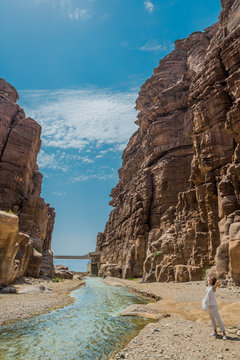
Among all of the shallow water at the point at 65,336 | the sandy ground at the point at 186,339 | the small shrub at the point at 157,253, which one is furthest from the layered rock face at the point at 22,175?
the sandy ground at the point at 186,339

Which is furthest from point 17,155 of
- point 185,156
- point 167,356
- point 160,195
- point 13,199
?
point 167,356

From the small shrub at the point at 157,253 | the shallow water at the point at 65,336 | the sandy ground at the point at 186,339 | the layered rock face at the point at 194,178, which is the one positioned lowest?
the shallow water at the point at 65,336

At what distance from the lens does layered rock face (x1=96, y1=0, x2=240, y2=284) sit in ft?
83.2

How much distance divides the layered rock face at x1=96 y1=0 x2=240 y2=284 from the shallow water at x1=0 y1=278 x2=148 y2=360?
12409mm

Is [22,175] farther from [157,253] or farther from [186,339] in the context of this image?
[186,339]

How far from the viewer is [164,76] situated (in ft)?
237

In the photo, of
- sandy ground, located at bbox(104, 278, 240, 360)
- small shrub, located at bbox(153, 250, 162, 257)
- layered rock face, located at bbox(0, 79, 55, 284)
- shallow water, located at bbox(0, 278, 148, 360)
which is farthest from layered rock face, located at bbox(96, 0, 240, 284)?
layered rock face, located at bbox(0, 79, 55, 284)

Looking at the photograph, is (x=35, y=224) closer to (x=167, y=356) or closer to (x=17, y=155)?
(x=17, y=155)

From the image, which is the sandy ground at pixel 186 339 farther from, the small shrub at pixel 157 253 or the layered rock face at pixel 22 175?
the layered rock face at pixel 22 175

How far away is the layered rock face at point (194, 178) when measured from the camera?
83.2 ft

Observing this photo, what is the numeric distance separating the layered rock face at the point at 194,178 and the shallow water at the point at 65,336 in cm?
1241

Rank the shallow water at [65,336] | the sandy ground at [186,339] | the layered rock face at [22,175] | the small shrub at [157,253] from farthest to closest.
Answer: the layered rock face at [22,175] < the small shrub at [157,253] < the shallow water at [65,336] < the sandy ground at [186,339]

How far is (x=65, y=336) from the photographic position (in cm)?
962

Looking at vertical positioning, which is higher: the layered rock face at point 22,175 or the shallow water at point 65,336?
the layered rock face at point 22,175
